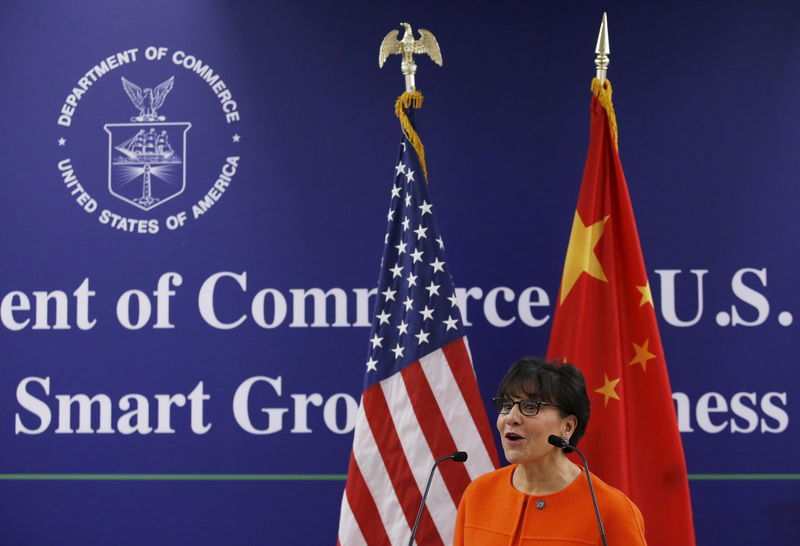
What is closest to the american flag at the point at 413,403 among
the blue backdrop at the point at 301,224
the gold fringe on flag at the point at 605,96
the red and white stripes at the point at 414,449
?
the red and white stripes at the point at 414,449

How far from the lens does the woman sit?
195cm

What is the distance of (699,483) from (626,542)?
1303 mm

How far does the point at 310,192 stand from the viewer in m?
3.23

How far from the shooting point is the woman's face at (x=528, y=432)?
202cm

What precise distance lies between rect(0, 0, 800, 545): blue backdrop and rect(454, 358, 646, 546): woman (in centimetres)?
107

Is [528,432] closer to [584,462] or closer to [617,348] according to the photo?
[584,462]

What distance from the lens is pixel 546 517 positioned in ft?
6.53

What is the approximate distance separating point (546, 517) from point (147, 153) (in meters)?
2.02

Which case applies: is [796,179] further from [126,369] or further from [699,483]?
[126,369]

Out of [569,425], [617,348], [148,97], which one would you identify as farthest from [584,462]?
[148,97]

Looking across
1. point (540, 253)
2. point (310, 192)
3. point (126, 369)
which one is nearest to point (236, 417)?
point (126, 369)

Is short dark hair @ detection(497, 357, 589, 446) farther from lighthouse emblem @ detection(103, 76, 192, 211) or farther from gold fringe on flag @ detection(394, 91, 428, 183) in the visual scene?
lighthouse emblem @ detection(103, 76, 192, 211)

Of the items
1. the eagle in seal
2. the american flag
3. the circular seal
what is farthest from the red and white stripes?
the eagle in seal

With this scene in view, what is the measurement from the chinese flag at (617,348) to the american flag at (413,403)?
330 millimetres
